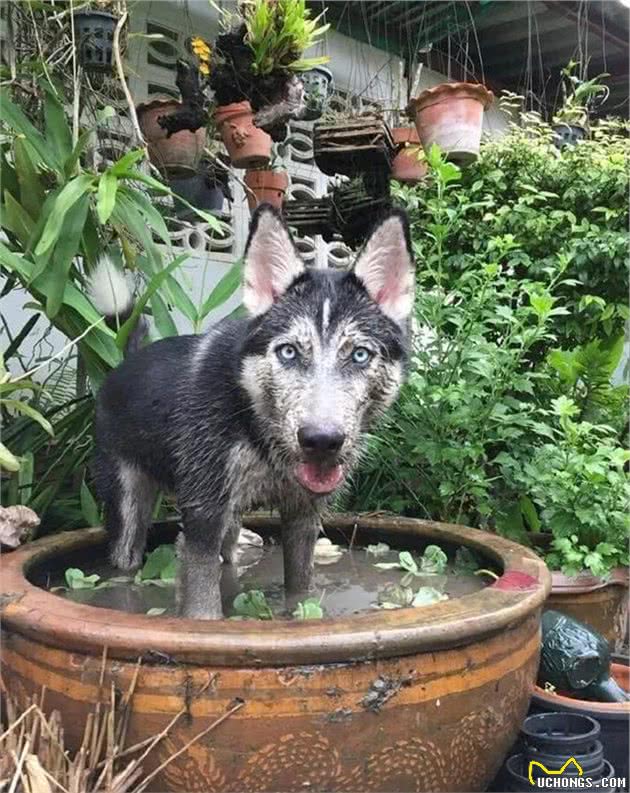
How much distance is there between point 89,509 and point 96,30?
6.57 feet

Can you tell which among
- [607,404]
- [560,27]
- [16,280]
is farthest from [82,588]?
[560,27]

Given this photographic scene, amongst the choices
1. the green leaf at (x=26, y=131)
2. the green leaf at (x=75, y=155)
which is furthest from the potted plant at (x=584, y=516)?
the green leaf at (x=26, y=131)

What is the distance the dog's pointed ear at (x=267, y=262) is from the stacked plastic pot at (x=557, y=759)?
1.35m

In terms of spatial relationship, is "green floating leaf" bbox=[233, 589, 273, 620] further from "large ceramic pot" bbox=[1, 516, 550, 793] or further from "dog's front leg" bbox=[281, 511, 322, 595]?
"large ceramic pot" bbox=[1, 516, 550, 793]

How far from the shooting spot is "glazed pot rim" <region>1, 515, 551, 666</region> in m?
1.53

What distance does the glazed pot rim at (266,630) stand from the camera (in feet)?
5.00

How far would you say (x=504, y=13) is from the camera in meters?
5.27

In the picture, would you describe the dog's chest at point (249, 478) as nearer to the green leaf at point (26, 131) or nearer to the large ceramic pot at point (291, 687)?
the large ceramic pot at point (291, 687)

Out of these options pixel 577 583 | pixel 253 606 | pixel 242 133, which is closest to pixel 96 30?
pixel 242 133

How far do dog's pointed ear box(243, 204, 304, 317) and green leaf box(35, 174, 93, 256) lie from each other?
2.79ft

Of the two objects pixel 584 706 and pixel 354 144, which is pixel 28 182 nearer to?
pixel 354 144

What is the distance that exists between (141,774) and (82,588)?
2.87ft

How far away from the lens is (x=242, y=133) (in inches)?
154

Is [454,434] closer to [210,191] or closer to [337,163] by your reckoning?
[337,163]
